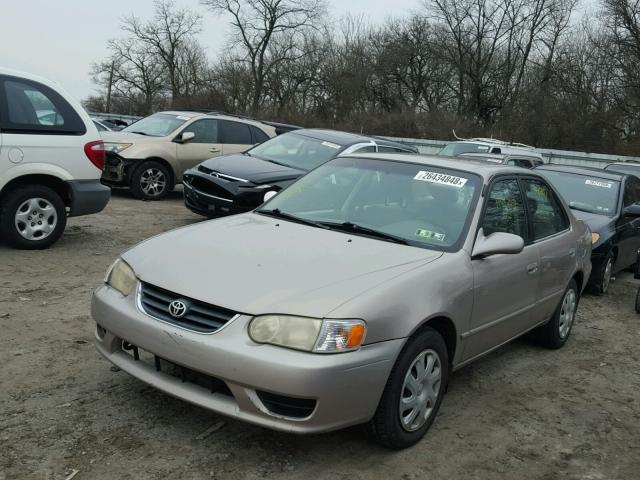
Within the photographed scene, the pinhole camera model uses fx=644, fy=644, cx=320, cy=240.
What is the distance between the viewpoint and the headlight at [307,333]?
116 inches

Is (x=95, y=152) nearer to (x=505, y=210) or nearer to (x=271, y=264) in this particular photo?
(x=271, y=264)

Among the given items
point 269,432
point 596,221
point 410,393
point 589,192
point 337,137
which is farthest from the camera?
point 337,137

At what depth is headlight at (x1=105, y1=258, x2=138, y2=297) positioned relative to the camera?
11.5 feet

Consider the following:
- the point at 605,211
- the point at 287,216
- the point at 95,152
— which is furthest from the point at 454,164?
the point at 605,211

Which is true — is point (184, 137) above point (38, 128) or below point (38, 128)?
below

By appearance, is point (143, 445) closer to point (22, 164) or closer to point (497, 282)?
point (497, 282)

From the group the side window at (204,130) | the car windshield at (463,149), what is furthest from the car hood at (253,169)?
the car windshield at (463,149)

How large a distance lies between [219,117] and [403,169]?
28.8ft

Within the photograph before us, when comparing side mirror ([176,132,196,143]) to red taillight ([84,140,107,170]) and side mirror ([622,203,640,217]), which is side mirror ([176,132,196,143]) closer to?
red taillight ([84,140,107,170])

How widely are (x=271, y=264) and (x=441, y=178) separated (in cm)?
153

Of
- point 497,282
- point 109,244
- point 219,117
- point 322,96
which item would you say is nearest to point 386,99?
point 322,96

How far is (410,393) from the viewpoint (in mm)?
3383

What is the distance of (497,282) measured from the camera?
406 cm

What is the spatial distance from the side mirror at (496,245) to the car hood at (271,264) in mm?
314
